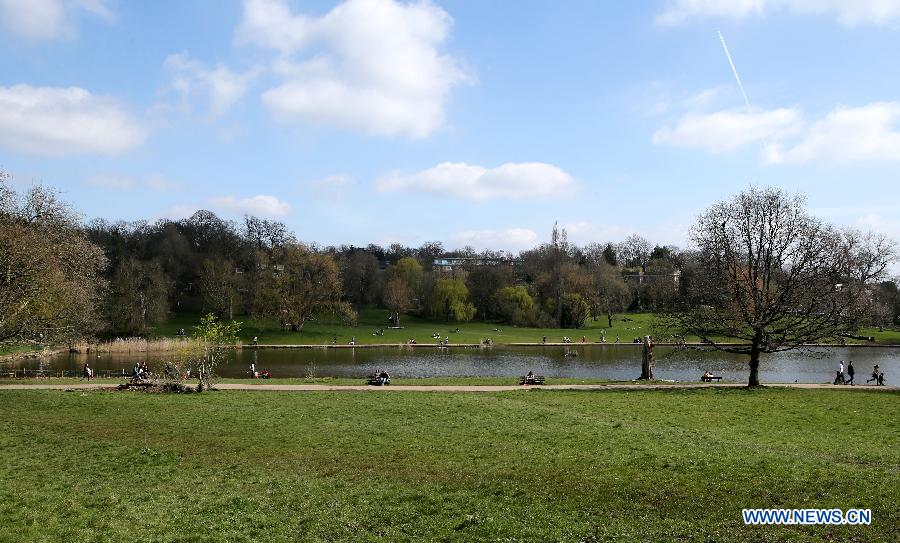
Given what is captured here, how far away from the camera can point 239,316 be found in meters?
90.0

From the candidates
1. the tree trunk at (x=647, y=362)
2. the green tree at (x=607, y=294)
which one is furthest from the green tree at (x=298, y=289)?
the tree trunk at (x=647, y=362)

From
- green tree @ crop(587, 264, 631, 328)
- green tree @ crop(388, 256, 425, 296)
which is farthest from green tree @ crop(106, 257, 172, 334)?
green tree @ crop(587, 264, 631, 328)

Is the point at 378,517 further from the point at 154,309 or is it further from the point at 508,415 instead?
the point at 154,309

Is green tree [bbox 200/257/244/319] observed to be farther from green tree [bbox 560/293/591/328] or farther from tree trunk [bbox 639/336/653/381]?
tree trunk [bbox 639/336/653/381]

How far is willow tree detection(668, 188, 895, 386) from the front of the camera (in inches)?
1280

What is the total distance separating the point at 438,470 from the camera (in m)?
15.1

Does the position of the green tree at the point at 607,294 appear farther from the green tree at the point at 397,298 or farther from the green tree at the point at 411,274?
the green tree at the point at 397,298

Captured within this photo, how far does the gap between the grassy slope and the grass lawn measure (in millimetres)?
53011

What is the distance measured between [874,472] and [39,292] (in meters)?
37.8

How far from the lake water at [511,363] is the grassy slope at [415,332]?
24.8 feet

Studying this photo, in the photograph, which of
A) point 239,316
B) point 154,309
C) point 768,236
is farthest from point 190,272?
point 768,236

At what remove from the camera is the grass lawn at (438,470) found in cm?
1120

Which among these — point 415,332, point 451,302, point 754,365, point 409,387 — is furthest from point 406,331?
point 754,365

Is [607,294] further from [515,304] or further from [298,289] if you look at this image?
[298,289]
